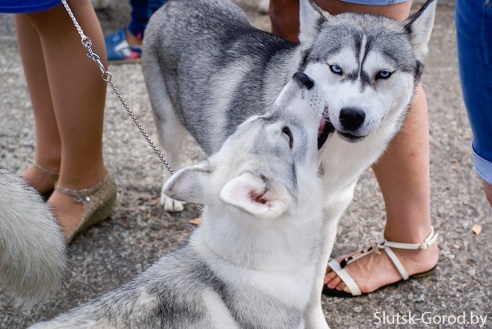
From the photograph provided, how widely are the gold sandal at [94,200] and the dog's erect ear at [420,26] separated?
1839 millimetres

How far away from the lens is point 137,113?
489 cm

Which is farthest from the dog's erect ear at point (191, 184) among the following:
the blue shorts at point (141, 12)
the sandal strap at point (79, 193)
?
the blue shorts at point (141, 12)

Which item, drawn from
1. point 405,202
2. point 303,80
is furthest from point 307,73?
point 405,202

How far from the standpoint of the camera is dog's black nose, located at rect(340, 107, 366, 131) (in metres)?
2.46

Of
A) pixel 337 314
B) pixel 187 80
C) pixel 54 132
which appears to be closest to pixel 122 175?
pixel 54 132

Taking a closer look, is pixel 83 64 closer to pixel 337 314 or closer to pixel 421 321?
pixel 337 314

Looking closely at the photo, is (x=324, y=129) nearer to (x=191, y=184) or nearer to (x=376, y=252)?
(x=191, y=184)

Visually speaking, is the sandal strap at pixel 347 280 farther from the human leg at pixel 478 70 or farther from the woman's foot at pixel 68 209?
the woman's foot at pixel 68 209

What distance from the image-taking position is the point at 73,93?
3.22 metres

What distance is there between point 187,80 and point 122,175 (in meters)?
1.15

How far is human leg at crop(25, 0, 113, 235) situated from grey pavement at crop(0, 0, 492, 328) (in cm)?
32

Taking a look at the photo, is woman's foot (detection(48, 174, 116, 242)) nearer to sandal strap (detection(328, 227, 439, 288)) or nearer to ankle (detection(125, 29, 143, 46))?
sandal strap (detection(328, 227, 439, 288))

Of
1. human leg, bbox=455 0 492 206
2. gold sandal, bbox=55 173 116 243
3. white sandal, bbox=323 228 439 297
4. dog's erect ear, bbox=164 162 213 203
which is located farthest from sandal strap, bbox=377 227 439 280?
gold sandal, bbox=55 173 116 243

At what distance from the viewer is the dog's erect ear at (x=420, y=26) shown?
2682 millimetres
